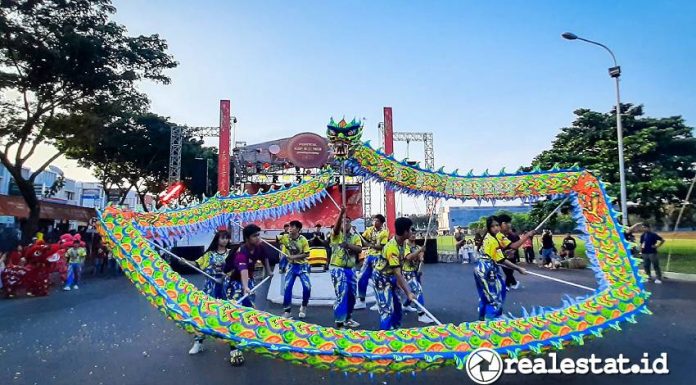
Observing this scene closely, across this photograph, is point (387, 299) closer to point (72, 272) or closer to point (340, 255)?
point (340, 255)

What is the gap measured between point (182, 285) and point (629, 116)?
18.6m

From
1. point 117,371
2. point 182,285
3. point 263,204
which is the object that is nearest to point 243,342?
point 182,285

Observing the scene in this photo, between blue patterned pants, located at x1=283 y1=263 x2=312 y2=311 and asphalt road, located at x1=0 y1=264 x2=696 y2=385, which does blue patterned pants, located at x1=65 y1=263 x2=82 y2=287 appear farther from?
blue patterned pants, located at x1=283 y1=263 x2=312 y2=311

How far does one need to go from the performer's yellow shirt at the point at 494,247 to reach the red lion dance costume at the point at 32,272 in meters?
10.5

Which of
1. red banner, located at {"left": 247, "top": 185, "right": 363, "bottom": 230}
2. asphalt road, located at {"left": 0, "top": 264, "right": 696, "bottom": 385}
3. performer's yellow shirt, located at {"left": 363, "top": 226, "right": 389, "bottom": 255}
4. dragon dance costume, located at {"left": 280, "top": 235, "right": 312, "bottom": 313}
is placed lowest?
asphalt road, located at {"left": 0, "top": 264, "right": 696, "bottom": 385}

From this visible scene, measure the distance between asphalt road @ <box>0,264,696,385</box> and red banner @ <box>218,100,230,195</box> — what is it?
9.45 m

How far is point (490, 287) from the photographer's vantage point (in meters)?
4.76

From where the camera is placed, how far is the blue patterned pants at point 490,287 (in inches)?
186

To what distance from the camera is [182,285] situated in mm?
3689

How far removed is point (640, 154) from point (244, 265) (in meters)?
16.3

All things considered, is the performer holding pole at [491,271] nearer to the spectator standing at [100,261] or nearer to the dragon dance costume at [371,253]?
the dragon dance costume at [371,253]

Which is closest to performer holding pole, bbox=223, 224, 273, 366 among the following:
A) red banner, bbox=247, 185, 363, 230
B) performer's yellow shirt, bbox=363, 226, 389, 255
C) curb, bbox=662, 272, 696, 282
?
performer's yellow shirt, bbox=363, 226, 389, 255

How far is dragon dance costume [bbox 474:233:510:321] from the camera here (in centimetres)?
473

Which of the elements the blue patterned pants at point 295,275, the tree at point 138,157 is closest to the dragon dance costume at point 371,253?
the blue patterned pants at point 295,275
